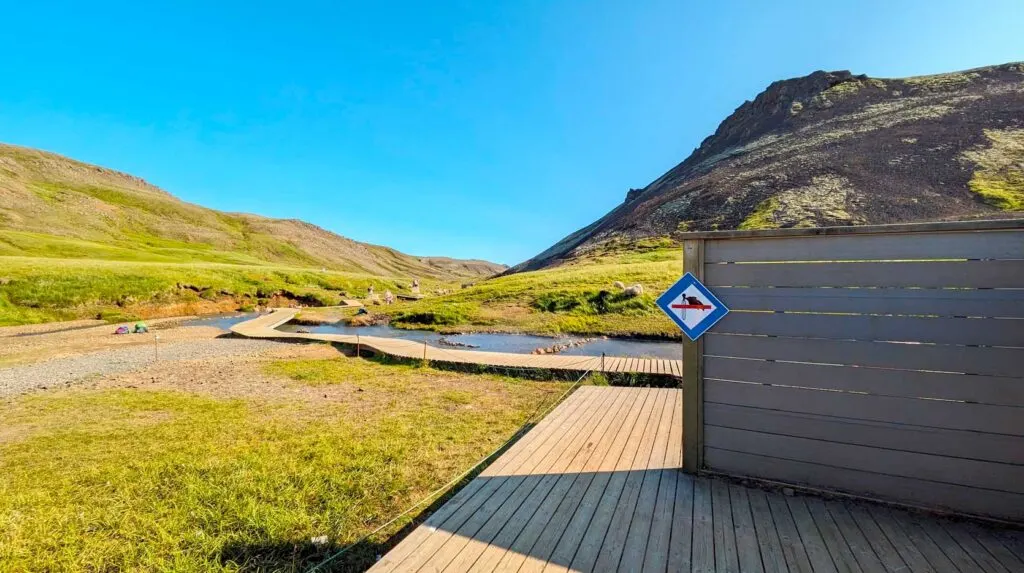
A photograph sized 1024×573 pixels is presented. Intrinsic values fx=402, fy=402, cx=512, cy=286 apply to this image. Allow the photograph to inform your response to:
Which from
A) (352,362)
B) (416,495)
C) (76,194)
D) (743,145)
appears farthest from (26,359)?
(76,194)

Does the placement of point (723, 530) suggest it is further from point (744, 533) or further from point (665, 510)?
point (665, 510)

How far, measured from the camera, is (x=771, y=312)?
4141 millimetres

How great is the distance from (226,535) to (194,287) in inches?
1588

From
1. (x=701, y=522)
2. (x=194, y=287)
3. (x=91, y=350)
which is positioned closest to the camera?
(x=701, y=522)

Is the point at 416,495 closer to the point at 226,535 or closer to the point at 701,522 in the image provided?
the point at 226,535

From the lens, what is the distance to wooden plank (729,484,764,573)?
3.07m

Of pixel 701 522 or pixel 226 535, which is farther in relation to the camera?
pixel 226 535

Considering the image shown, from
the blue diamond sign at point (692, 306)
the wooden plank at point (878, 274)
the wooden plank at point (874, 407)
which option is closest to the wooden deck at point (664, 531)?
the wooden plank at point (874, 407)

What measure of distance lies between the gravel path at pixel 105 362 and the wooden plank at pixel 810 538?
1628 cm

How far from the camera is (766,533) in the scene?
136 inches

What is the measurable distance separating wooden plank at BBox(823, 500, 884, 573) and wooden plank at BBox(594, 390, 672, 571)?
1.65 metres

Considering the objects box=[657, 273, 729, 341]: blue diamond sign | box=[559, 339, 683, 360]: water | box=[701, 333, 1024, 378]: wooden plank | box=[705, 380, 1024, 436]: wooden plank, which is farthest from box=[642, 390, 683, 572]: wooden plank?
box=[559, 339, 683, 360]: water

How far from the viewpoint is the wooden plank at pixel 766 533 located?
3.06 m

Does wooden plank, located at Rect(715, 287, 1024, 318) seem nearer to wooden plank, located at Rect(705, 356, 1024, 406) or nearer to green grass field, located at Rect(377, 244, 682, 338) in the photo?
wooden plank, located at Rect(705, 356, 1024, 406)
